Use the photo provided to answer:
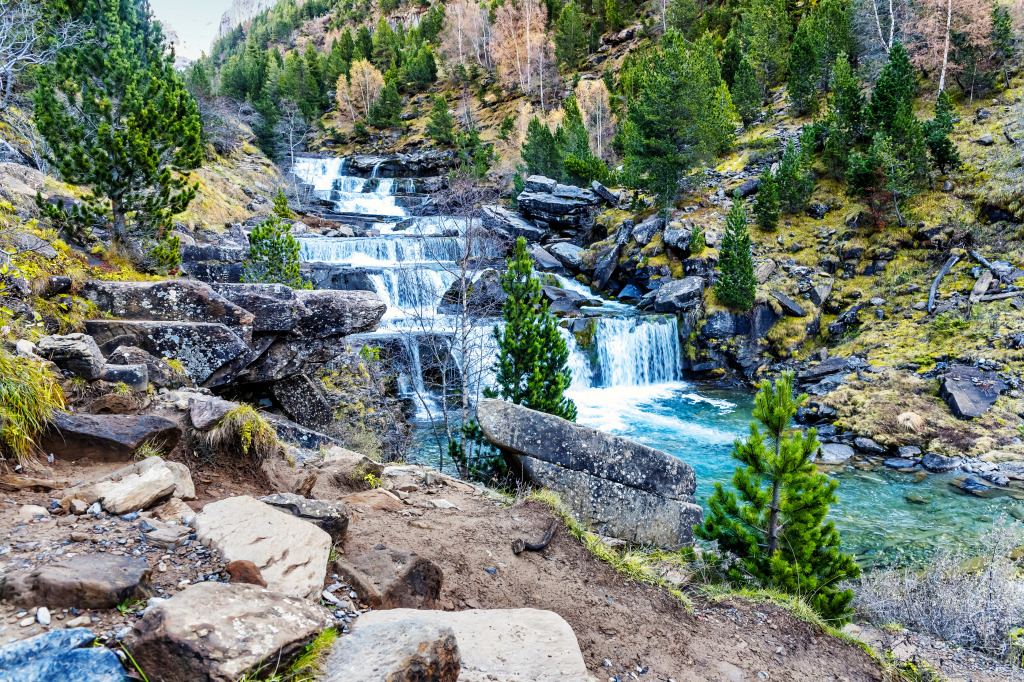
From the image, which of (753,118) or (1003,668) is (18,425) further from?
(753,118)

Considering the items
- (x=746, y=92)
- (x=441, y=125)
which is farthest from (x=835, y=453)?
(x=441, y=125)

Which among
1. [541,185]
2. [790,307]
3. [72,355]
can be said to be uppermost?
[541,185]

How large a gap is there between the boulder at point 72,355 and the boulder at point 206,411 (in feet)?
3.03

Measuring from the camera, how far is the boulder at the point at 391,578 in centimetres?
381

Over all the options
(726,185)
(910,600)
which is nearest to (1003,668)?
(910,600)

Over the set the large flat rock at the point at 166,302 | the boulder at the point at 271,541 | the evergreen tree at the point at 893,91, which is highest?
the evergreen tree at the point at 893,91

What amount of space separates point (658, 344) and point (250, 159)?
34219 millimetres

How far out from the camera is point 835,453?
15070mm

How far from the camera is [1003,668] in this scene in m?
5.70

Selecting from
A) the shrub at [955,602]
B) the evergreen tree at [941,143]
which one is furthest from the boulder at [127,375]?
the evergreen tree at [941,143]

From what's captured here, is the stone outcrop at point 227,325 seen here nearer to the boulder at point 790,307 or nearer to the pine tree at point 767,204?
the boulder at point 790,307

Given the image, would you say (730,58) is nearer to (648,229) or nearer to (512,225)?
(648,229)

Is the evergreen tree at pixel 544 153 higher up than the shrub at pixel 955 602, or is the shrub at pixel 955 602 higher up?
the evergreen tree at pixel 544 153

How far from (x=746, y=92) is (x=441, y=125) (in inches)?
1111
